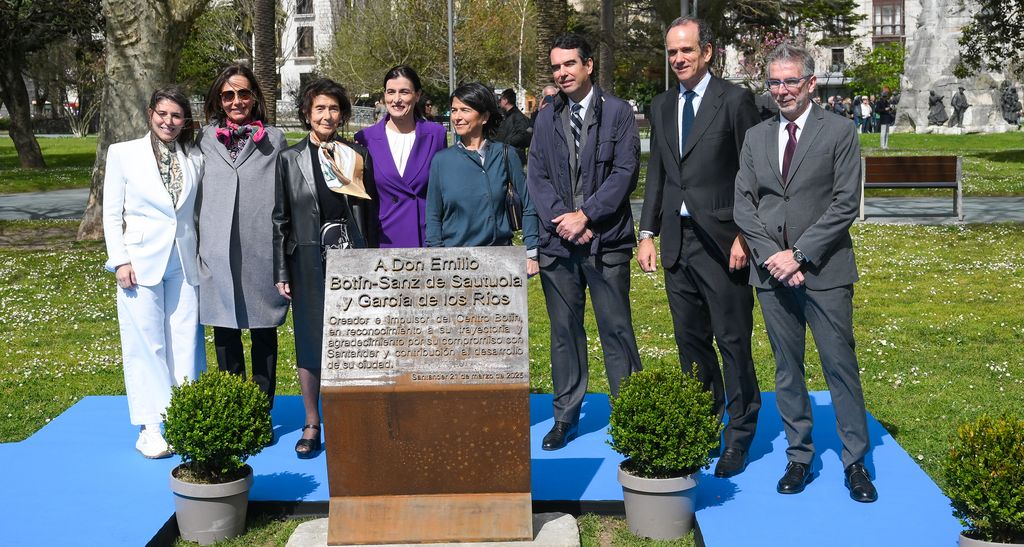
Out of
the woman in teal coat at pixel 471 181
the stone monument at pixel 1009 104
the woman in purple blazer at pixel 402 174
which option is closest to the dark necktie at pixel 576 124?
the woman in teal coat at pixel 471 181

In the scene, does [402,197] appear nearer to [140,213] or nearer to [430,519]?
[140,213]

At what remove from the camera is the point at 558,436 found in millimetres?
6723

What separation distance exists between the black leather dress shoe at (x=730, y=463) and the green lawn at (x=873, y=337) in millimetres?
717

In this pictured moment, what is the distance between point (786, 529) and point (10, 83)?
33.1 meters

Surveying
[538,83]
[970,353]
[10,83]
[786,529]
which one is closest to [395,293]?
[786,529]

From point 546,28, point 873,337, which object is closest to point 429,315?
point 873,337

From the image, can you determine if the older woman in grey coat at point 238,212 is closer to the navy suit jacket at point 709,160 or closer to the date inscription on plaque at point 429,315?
the date inscription on plaque at point 429,315

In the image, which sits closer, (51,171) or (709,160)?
(709,160)

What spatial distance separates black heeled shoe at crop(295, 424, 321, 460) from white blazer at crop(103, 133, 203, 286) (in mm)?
1229

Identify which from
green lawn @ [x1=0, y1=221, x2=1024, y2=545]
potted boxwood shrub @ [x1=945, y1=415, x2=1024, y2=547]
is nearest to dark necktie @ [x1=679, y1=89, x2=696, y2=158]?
green lawn @ [x1=0, y1=221, x2=1024, y2=545]

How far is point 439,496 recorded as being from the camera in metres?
5.44

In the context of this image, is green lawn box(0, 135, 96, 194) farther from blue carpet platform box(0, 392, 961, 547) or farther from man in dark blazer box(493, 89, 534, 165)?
blue carpet platform box(0, 392, 961, 547)

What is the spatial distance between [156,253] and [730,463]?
337 centimetres

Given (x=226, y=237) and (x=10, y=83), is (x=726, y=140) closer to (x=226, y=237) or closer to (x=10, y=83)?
(x=226, y=237)
